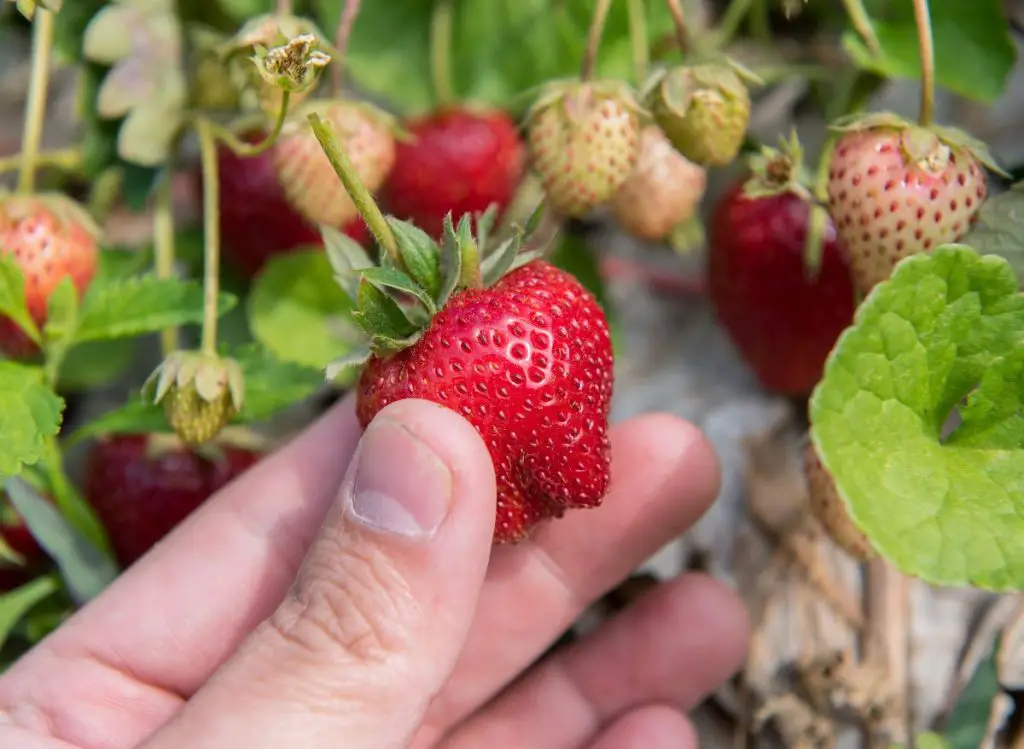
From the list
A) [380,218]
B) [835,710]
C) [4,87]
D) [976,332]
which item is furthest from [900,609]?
[4,87]

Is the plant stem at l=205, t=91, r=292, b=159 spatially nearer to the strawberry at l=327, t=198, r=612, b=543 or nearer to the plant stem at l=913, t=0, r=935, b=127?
the strawberry at l=327, t=198, r=612, b=543

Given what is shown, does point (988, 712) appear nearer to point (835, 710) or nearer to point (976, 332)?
point (835, 710)

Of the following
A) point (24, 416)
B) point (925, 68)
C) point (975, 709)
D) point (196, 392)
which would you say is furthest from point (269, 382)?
point (975, 709)

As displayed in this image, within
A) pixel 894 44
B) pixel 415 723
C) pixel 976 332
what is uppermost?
pixel 894 44

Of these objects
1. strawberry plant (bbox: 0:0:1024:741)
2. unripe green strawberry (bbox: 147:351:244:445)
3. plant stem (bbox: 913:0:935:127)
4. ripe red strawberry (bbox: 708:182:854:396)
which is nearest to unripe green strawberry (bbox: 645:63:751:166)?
strawberry plant (bbox: 0:0:1024:741)

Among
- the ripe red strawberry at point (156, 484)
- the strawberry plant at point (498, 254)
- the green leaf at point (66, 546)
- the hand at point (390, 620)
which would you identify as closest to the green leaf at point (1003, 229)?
the strawberry plant at point (498, 254)

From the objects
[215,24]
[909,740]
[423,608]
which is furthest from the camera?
[215,24]

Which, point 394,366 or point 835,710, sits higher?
point 394,366
